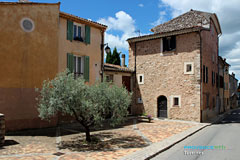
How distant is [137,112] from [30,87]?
36.7 feet

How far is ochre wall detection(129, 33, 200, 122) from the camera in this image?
51.0 ft

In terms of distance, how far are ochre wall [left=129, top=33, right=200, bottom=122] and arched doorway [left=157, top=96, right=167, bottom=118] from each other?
36 centimetres

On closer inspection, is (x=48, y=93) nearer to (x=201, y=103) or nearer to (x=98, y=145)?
(x=98, y=145)

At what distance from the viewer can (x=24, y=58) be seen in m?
10.3

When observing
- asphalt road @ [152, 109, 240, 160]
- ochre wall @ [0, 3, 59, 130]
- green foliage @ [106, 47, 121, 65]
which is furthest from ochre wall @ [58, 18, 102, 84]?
green foliage @ [106, 47, 121, 65]

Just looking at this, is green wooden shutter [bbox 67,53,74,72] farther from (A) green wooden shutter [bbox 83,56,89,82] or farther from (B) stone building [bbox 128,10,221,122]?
(B) stone building [bbox 128,10,221,122]

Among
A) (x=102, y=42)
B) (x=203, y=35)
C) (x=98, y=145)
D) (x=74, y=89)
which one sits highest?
(x=203, y=35)

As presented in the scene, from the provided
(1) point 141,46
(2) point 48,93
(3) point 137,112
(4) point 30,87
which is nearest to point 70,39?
(4) point 30,87

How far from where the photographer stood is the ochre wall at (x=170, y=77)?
15.5 m

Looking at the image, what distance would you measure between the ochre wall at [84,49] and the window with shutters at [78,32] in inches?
11.1

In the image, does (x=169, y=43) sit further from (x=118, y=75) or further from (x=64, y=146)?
(x=64, y=146)

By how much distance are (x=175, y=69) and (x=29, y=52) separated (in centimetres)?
1160

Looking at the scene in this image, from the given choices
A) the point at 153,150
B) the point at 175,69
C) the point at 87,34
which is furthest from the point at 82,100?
the point at 175,69

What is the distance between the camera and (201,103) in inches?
603
